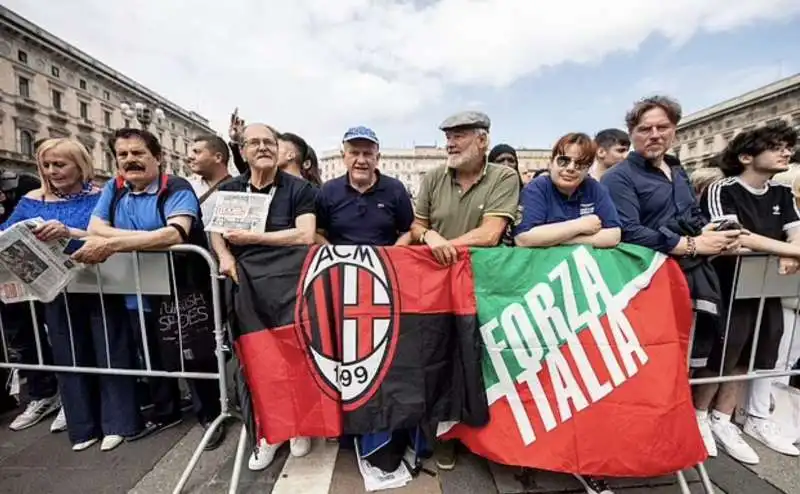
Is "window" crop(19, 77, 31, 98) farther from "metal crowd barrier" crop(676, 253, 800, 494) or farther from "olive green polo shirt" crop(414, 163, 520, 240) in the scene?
"metal crowd barrier" crop(676, 253, 800, 494)

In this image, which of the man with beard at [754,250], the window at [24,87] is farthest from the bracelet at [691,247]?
the window at [24,87]

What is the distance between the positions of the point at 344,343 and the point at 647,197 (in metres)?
2.09

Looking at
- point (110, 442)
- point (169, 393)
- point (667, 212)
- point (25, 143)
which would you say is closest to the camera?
point (667, 212)

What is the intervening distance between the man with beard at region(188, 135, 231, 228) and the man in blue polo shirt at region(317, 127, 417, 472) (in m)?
1.36

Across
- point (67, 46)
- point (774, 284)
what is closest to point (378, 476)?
point (774, 284)

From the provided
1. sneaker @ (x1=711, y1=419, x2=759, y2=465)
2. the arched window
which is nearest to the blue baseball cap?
sneaker @ (x1=711, y1=419, x2=759, y2=465)

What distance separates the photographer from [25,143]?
33594mm

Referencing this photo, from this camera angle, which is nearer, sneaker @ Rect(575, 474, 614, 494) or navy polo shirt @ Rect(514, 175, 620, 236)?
sneaker @ Rect(575, 474, 614, 494)

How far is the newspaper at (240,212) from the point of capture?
2248 millimetres

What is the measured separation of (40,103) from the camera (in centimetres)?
3556

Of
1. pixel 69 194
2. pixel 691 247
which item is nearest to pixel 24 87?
pixel 69 194

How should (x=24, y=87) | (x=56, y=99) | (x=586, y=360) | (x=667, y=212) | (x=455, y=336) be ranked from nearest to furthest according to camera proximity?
(x=586, y=360), (x=455, y=336), (x=667, y=212), (x=24, y=87), (x=56, y=99)

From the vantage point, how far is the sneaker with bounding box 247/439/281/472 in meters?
2.36

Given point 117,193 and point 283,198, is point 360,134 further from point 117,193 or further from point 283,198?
point 117,193
